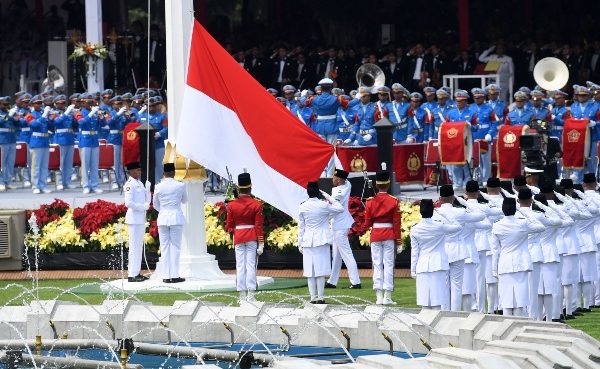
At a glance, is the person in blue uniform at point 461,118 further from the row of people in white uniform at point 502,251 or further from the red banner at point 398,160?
the row of people in white uniform at point 502,251

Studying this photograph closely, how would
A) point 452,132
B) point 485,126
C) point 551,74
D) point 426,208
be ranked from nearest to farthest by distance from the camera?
point 426,208 < point 452,132 < point 485,126 < point 551,74

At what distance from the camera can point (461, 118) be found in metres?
29.7

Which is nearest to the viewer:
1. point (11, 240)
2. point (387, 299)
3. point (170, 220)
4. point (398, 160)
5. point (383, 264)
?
point (387, 299)

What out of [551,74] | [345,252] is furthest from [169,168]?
[551,74]

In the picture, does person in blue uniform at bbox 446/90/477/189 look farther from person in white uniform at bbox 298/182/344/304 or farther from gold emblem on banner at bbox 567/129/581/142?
person in white uniform at bbox 298/182/344/304

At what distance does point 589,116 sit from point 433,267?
34.1 ft

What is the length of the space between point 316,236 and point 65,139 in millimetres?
10520

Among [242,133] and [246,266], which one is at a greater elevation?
[242,133]

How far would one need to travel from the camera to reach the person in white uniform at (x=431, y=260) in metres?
19.3

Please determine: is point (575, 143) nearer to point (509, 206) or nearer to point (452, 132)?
point (452, 132)

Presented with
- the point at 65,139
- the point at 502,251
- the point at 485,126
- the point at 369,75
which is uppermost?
the point at 369,75

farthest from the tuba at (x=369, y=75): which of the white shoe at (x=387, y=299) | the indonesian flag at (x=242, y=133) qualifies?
the white shoe at (x=387, y=299)

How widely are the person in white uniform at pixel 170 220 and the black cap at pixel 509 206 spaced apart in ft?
18.3

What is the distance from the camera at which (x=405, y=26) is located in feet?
132
